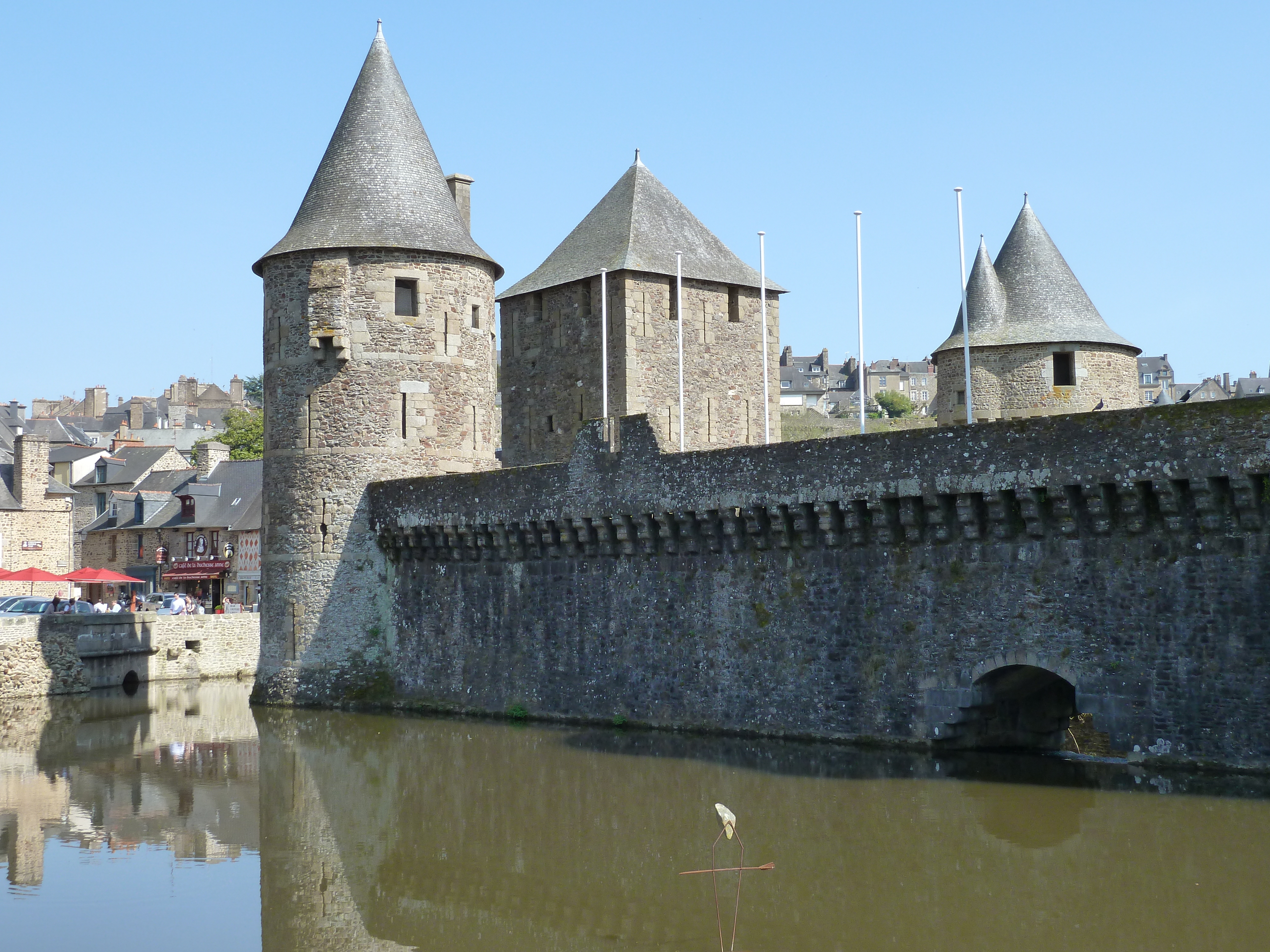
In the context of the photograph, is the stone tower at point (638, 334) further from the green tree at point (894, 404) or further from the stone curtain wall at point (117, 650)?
the green tree at point (894, 404)

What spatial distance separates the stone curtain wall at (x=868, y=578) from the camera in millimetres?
12445

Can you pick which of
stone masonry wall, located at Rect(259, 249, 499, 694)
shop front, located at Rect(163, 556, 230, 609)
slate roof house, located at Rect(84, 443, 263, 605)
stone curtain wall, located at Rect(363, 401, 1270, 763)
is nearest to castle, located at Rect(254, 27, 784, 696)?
stone masonry wall, located at Rect(259, 249, 499, 694)

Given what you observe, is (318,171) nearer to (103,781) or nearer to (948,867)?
(103,781)

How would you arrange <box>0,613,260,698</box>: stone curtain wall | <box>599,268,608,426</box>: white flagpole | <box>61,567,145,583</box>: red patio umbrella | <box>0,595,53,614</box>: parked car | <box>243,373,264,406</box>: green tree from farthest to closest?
<box>243,373,264,406</box>: green tree, <box>61,567,145,583</box>: red patio umbrella, <box>0,595,53,614</box>: parked car, <box>0,613,260,698</box>: stone curtain wall, <box>599,268,608,426</box>: white flagpole

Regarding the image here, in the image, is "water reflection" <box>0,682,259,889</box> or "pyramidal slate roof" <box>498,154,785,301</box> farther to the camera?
"pyramidal slate roof" <box>498,154,785,301</box>

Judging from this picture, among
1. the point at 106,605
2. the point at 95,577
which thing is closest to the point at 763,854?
the point at 95,577

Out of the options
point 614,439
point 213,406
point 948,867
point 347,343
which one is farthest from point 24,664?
point 213,406

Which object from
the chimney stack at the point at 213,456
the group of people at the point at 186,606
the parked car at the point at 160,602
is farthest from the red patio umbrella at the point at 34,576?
the chimney stack at the point at 213,456

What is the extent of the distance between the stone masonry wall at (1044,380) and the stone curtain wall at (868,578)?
11.3 m

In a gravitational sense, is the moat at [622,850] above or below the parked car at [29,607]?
below

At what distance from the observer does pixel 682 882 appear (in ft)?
32.1

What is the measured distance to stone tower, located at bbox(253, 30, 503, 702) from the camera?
2142 cm

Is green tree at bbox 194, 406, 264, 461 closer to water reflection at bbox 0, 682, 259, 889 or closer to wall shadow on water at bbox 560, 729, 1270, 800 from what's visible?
water reflection at bbox 0, 682, 259, 889

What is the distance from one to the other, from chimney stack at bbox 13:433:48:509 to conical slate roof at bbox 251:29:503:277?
21.8 meters
